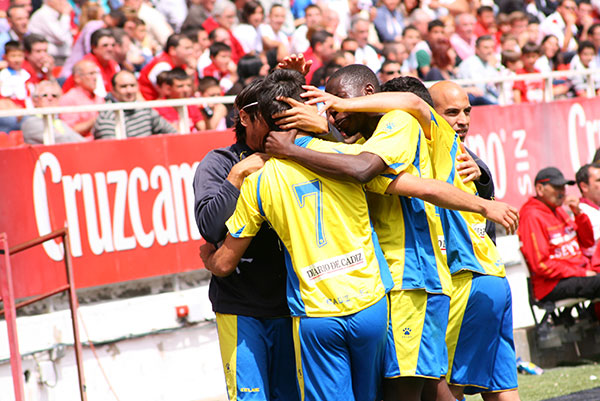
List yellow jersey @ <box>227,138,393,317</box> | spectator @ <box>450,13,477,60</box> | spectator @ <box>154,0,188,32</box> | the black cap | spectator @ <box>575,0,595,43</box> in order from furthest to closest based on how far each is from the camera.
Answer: spectator @ <box>575,0,595,43</box> < spectator @ <box>450,13,477,60</box> < spectator @ <box>154,0,188,32</box> < the black cap < yellow jersey @ <box>227,138,393,317</box>

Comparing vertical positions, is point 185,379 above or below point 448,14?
below

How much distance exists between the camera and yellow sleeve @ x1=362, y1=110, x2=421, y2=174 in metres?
3.62

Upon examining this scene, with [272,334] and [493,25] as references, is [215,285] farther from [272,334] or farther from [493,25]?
[493,25]

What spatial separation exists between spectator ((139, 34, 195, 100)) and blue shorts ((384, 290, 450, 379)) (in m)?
5.89

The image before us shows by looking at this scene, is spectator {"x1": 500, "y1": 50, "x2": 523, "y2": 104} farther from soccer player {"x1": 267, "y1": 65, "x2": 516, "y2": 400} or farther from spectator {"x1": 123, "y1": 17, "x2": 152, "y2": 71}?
soccer player {"x1": 267, "y1": 65, "x2": 516, "y2": 400}

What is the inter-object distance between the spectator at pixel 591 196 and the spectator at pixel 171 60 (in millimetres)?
4374

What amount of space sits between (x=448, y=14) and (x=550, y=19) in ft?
6.93

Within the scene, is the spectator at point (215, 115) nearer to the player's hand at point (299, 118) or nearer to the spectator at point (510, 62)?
the player's hand at point (299, 118)

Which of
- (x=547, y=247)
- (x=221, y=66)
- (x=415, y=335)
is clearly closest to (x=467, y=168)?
(x=415, y=335)

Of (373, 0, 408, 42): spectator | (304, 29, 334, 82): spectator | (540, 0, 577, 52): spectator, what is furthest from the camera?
(540, 0, 577, 52): spectator

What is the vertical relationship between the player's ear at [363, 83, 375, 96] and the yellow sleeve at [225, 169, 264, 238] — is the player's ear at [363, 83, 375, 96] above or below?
above

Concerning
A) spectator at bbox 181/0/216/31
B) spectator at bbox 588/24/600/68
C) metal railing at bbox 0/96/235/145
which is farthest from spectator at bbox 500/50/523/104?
metal railing at bbox 0/96/235/145

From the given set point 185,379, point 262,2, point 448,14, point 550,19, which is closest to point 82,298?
point 185,379

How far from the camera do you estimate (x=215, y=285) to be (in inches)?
160
